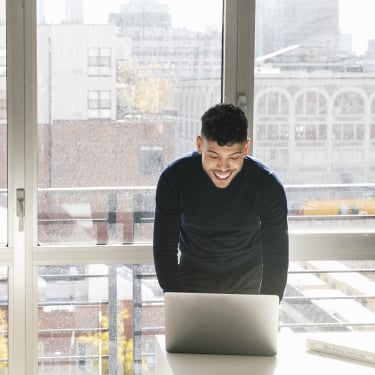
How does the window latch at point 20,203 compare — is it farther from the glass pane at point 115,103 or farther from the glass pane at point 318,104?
the glass pane at point 318,104

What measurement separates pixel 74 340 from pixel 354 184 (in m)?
1.52

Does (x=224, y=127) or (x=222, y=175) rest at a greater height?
(x=224, y=127)

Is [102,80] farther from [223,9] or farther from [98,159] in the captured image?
[223,9]

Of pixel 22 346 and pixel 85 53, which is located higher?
pixel 85 53

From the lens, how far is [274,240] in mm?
3010

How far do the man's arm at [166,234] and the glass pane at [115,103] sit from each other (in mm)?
599

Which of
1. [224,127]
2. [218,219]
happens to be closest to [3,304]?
[218,219]

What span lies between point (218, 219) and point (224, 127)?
15.4 inches

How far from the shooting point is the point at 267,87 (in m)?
3.62

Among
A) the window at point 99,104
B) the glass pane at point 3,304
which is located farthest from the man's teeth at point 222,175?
the glass pane at point 3,304

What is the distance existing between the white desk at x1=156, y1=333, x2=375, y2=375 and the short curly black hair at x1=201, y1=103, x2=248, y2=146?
78cm

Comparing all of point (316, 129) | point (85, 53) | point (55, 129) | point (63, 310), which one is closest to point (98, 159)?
point (55, 129)

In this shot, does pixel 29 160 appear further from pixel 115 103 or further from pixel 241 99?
pixel 241 99

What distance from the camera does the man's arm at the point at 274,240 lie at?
9.80ft
